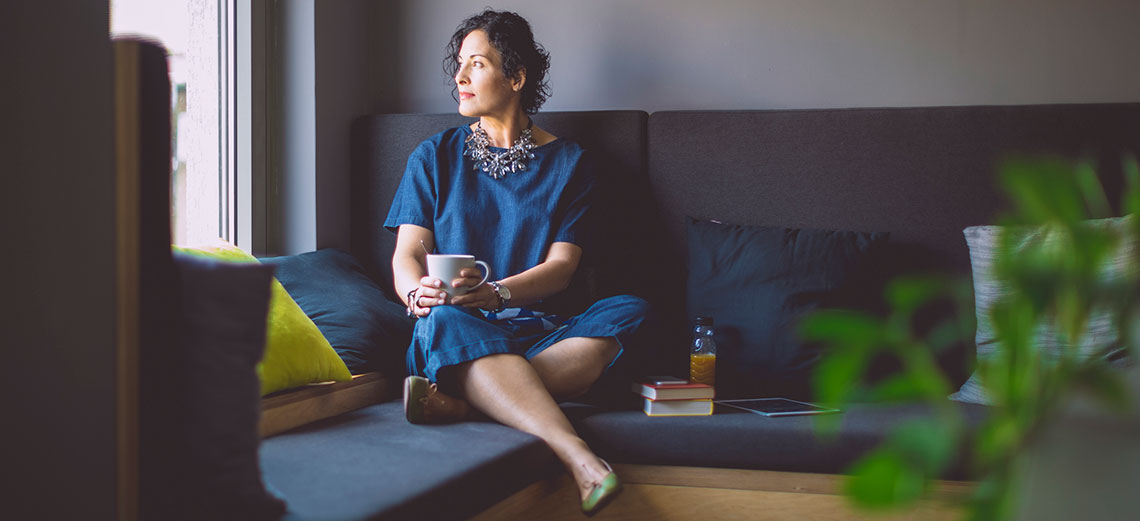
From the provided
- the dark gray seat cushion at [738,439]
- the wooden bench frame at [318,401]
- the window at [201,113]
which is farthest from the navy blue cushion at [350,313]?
the dark gray seat cushion at [738,439]

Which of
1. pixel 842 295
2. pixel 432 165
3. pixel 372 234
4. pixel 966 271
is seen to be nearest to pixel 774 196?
pixel 842 295

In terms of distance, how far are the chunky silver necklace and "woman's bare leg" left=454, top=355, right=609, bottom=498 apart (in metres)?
0.66

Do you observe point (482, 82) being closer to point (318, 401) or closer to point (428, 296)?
point (428, 296)

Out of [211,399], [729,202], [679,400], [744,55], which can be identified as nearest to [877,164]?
[729,202]

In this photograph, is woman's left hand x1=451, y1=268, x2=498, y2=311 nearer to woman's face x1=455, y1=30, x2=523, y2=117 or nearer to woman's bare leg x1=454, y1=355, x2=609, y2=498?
woman's bare leg x1=454, y1=355, x2=609, y2=498

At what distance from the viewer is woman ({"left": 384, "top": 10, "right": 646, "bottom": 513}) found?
2.02m

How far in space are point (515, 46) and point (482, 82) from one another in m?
0.16

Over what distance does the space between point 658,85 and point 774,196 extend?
586 mm

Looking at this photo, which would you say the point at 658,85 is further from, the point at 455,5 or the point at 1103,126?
the point at 1103,126

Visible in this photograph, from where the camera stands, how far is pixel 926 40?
2.61m

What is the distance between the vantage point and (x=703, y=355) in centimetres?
222

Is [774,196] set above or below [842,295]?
above

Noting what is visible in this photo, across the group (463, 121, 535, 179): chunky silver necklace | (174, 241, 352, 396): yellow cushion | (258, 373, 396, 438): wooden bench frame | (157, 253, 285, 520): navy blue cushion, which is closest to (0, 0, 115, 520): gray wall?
(157, 253, 285, 520): navy blue cushion

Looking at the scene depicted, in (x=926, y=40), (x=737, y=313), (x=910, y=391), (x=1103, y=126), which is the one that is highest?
(x=926, y=40)
